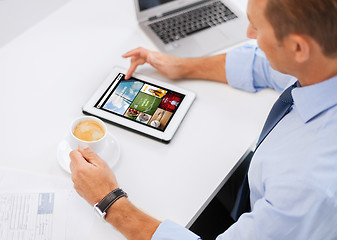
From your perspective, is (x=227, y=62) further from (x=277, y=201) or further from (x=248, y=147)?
(x=277, y=201)

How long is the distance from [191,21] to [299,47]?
709mm

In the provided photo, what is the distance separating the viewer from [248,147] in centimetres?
110

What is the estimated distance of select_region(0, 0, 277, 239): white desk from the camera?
1023mm

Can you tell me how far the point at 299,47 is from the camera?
78cm

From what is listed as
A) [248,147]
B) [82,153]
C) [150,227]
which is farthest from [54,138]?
[248,147]

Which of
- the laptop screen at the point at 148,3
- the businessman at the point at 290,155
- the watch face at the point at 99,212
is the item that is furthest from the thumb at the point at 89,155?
the laptop screen at the point at 148,3

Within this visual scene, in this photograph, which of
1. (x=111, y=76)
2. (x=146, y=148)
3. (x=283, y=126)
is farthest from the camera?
(x=111, y=76)

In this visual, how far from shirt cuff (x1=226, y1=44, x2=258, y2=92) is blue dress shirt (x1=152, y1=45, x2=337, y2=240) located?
0.92 ft

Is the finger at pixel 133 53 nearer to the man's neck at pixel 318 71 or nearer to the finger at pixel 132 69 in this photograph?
the finger at pixel 132 69

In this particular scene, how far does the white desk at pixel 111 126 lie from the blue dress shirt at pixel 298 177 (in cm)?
12

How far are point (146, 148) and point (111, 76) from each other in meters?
0.28

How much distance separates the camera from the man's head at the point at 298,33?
0.71m

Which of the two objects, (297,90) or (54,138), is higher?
(297,90)

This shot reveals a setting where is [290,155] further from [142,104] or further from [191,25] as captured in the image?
[191,25]
